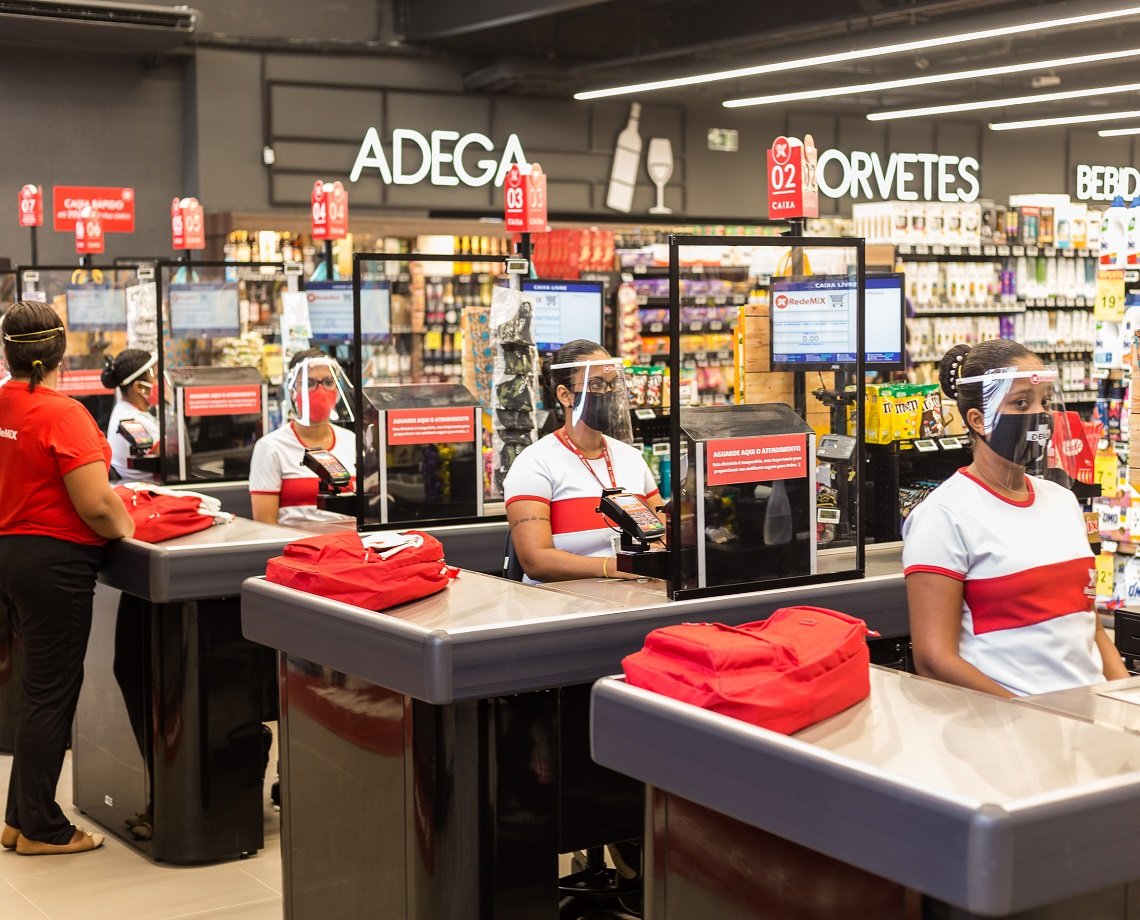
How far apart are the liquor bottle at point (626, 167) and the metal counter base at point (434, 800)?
477 inches

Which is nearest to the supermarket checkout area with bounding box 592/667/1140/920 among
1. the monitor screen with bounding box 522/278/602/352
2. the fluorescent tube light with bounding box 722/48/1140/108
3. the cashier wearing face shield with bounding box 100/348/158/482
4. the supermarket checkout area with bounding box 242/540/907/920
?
the supermarket checkout area with bounding box 242/540/907/920

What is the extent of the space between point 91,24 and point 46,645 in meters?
8.57

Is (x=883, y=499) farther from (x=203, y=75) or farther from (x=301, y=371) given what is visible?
(x=203, y=75)

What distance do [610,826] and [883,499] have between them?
4.92 ft

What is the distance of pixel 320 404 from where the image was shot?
17.7 ft

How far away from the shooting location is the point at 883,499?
4.54m

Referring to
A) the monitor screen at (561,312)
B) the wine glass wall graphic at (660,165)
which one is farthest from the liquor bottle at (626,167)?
the monitor screen at (561,312)

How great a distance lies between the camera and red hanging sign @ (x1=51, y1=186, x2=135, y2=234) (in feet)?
35.2

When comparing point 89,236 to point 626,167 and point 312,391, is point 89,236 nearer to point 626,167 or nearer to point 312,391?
point 312,391

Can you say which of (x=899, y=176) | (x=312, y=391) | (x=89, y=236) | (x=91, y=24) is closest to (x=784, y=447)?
(x=312, y=391)

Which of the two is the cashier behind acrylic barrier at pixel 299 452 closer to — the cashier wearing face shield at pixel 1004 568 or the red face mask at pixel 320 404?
the red face mask at pixel 320 404

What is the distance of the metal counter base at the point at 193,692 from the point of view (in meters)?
4.52

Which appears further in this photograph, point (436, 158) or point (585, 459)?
point (436, 158)

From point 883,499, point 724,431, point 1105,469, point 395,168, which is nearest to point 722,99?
point 395,168
